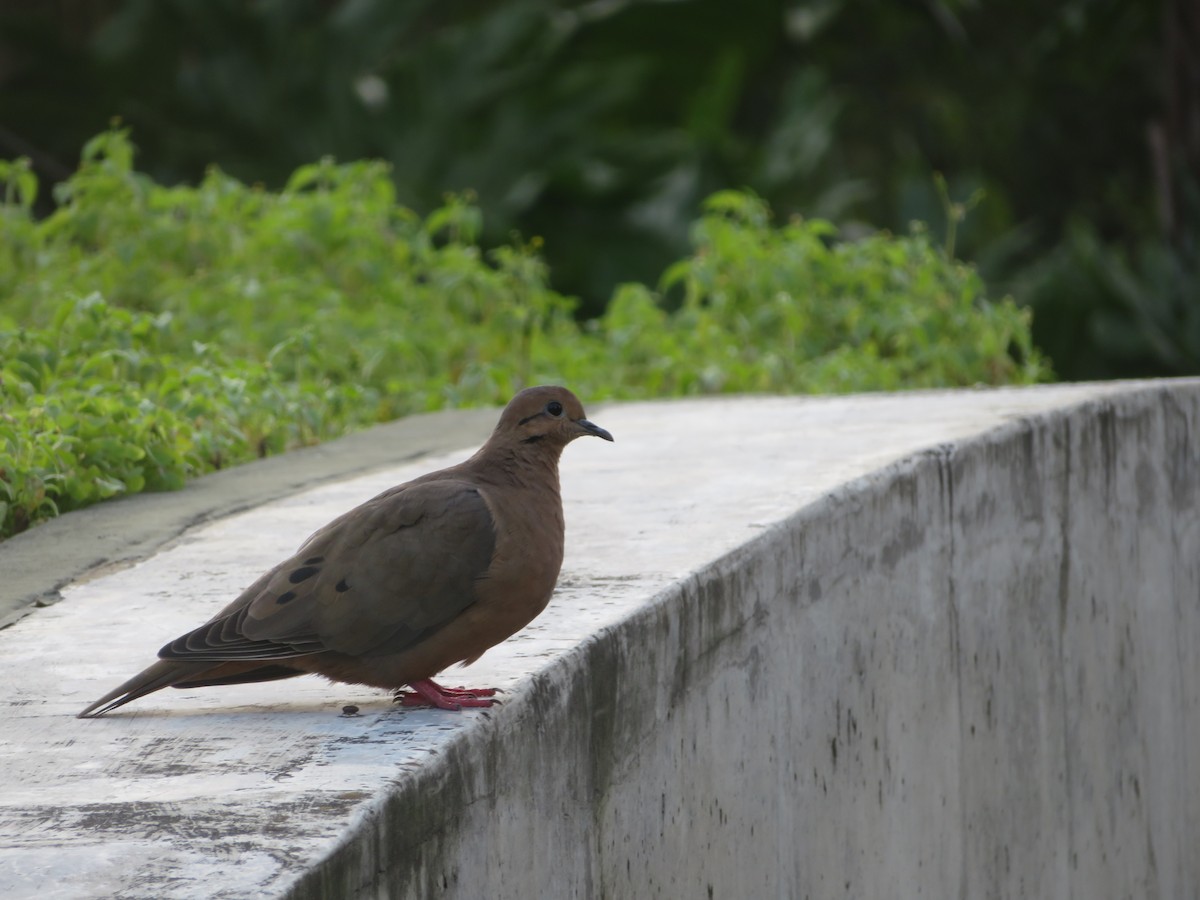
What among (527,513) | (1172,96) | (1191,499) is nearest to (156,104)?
(1172,96)

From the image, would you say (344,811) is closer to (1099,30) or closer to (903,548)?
(903,548)

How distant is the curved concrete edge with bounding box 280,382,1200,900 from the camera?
7.21 feet

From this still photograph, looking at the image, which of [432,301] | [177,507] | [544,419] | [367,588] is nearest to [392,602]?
[367,588]

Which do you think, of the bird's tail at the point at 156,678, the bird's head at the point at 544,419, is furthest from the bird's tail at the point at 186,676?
the bird's head at the point at 544,419

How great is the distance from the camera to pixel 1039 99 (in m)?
11.9

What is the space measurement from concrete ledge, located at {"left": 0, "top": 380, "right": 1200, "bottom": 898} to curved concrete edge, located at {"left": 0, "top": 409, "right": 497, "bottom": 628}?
0.08 m

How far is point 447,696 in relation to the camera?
216 cm

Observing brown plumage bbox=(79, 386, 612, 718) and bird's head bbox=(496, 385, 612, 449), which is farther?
bird's head bbox=(496, 385, 612, 449)

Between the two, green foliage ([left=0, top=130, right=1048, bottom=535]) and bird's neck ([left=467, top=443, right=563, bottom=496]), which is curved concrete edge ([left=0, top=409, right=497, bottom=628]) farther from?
bird's neck ([left=467, top=443, right=563, bottom=496])

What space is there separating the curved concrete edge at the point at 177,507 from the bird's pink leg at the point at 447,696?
898mm

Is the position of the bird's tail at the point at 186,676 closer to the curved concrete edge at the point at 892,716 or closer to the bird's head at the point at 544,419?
the curved concrete edge at the point at 892,716

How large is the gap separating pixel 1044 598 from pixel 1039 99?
845 cm

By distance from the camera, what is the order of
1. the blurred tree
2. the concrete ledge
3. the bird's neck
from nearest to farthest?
the concrete ledge
the bird's neck
the blurred tree

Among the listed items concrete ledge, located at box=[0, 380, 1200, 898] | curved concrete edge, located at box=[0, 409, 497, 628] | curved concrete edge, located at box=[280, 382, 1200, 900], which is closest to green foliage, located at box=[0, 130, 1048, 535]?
curved concrete edge, located at box=[0, 409, 497, 628]
